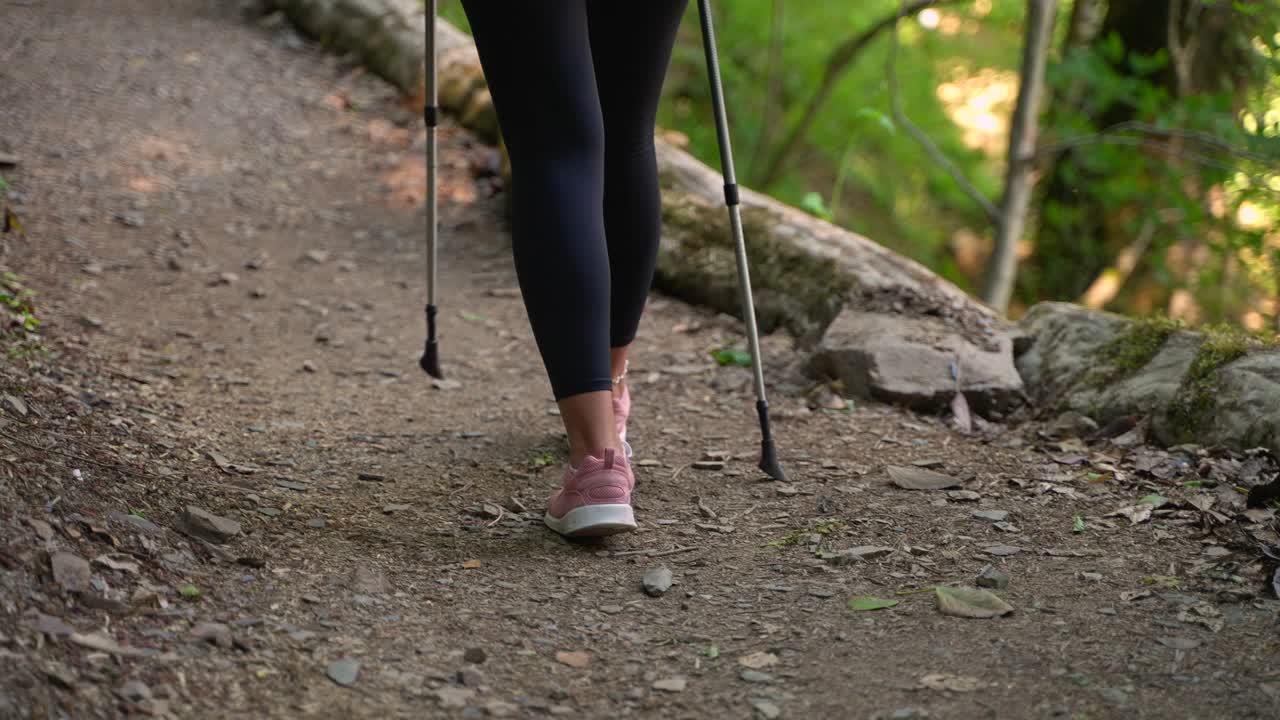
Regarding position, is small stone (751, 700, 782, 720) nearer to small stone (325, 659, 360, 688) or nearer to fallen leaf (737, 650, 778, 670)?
fallen leaf (737, 650, 778, 670)

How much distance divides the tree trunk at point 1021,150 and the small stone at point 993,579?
3705 millimetres

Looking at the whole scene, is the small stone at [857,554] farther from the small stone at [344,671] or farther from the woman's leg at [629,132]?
the small stone at [344,671]

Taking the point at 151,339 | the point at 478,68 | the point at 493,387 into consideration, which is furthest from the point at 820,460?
the point at 478,68

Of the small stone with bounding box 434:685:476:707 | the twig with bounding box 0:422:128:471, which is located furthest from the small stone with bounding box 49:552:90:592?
the small stone with bounding box 434:685:476:707

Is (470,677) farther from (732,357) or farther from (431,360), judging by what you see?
(732,357)

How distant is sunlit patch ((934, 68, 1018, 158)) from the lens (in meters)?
10.3

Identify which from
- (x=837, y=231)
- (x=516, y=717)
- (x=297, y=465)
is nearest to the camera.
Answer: (x=516, y=717)

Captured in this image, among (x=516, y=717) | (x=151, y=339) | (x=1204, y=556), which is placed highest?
(x=1204, y=556)

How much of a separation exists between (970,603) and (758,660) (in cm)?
43

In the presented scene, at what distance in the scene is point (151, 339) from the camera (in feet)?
11.4

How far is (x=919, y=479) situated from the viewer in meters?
2.56

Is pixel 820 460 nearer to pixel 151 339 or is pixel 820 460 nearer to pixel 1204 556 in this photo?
pixel 1204 556

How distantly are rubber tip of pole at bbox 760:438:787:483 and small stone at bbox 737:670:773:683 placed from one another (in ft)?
2.99

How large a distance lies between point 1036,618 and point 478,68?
15.3ft
